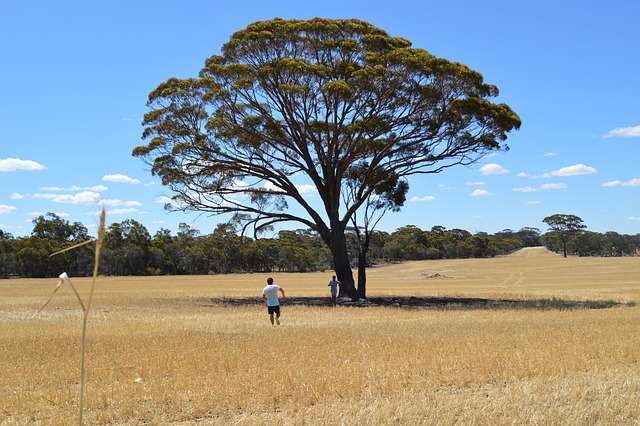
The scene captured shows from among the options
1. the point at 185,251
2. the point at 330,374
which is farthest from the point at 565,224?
the point at 330,374

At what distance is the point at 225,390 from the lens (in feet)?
29.6

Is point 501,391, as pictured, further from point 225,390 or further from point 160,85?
point 160,85

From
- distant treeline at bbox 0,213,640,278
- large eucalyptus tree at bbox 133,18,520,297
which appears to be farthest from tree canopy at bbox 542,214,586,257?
large eucalyptus tree at bbox 133,18,520,297

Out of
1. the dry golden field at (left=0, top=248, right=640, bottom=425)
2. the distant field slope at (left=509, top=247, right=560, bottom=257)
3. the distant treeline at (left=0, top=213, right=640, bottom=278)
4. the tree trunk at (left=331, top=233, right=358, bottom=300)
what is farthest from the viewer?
the distant field slope at (left=509, top=247, right=560, bottom=257)

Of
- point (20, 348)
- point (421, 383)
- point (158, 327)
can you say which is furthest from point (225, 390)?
point (158, 327)

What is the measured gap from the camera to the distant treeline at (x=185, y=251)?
91.6 meters

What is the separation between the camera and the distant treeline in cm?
9162

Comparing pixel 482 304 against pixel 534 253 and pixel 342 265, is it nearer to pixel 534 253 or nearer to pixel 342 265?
pixel 342 265

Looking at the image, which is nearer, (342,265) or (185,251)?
(342,265)

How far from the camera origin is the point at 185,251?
110 metres

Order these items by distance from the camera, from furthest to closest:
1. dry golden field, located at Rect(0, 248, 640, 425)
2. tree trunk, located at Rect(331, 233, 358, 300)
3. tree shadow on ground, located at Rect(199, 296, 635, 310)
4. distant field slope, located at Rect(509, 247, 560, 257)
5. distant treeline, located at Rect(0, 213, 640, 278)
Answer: distant field slope, located at Rect(509, 247, 560, 257), distant treeline, located at Rect(0, 213, 640, 278), tree trunk, located at Rect(331, 233, 358, 300), tree shadow on ground, located at Rect(199, 296, 635, 310), dry golden field, located at Rect(0, 248, 640, 425)

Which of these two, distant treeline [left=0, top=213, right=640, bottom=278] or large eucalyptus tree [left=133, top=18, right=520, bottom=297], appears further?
distant treeline [left=0, top=213, right=640, bottom=278]

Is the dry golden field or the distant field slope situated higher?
the distant field slope

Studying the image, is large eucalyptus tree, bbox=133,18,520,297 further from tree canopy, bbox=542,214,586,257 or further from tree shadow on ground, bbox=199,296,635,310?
tree canopy, bbox=542,214,586,257
